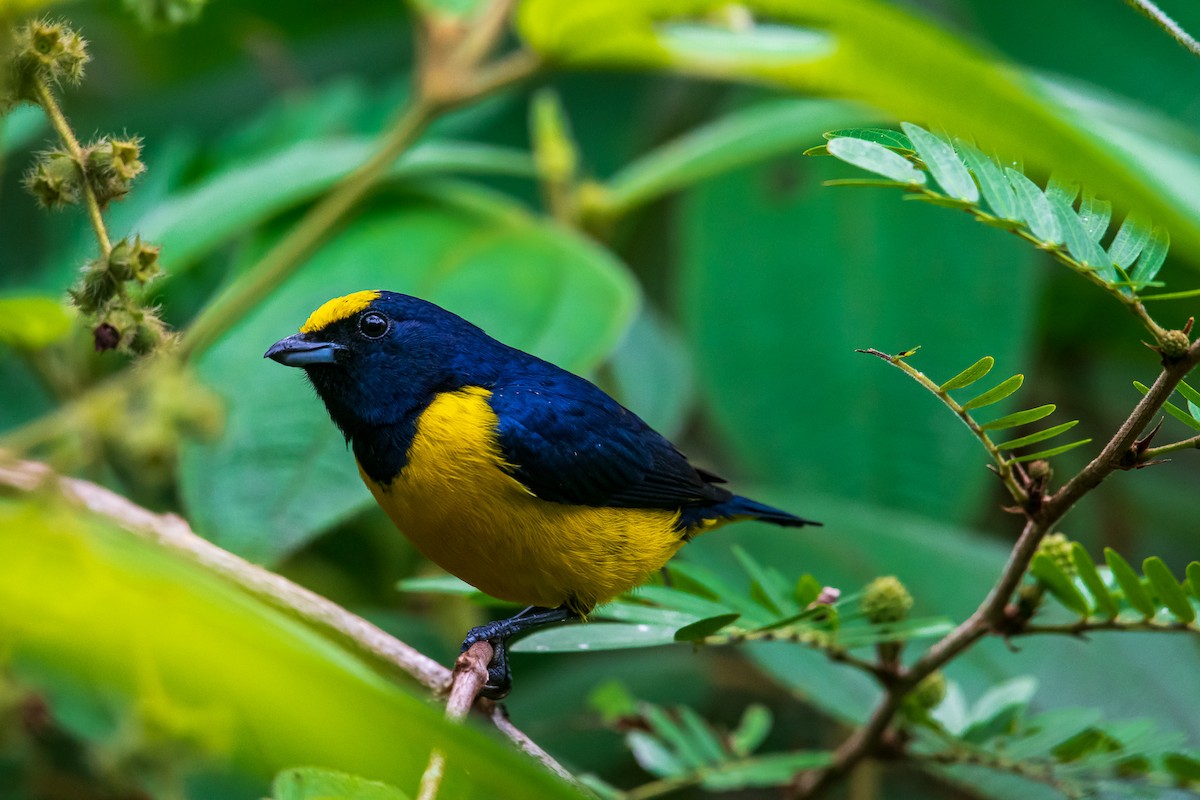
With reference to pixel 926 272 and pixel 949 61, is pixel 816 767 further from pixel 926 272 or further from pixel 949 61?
pixel 926 272

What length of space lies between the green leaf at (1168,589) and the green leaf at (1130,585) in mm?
13

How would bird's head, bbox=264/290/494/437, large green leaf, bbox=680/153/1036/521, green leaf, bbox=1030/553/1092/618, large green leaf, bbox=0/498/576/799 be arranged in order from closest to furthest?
large green leaf, bbox=0/498/576/799, green leaf, bbox=1030/553/1092/618, bird's head, bbox=264/290/494/437, large green leaf, bbox=680/153/1036/521

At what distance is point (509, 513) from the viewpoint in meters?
1.20

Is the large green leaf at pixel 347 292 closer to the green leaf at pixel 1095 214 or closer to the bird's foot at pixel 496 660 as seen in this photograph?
the bird's foot at pixel 496 660

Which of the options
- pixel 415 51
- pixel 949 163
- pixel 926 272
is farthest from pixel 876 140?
pixel 415 51

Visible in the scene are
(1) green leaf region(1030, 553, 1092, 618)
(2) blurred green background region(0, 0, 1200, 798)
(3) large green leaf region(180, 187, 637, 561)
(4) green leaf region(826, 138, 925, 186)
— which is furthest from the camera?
(2) blurred green background region(0, 0, 1200, 798)

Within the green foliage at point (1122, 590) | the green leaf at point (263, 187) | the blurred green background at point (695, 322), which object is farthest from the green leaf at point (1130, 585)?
the green leaf at point (263, 187)

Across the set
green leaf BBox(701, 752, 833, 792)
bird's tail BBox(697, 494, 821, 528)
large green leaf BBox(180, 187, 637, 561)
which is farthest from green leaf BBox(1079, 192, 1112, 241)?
large green leaf BBox(180, 187, 637, 561)

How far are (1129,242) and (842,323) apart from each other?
160cm

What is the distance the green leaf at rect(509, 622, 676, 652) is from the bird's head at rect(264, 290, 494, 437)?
0.28 m

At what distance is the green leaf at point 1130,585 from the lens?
1088 mm

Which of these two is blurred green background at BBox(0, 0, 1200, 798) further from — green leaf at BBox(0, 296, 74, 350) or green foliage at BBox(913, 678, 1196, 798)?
green foliage at BBox(913, 678, 1196, 798)

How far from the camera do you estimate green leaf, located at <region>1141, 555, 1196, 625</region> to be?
1.06 meters

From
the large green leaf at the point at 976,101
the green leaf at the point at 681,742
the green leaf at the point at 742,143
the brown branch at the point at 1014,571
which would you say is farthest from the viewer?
the green leaf at the point at 742,143
